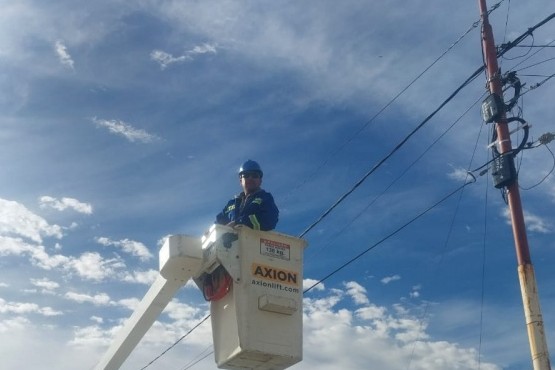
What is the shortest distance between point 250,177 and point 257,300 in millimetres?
1717

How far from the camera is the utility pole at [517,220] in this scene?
9.41 metres

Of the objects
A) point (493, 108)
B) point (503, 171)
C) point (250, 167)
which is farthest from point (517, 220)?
point (250, 167)

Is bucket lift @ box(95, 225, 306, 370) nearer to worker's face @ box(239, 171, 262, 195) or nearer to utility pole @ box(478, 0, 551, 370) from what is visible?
worker's face @ box(239, 171, 262, 195)

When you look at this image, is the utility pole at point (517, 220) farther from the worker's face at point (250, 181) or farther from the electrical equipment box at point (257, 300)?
the worker's face at point (250, 181)

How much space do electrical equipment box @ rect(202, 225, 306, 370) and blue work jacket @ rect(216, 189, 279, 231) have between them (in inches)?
6.8

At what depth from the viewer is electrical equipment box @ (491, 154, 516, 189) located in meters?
10.7

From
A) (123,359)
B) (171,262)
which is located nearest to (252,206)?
(171,262)

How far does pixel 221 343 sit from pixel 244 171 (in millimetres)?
2015

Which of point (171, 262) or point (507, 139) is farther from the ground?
point (507, 139)

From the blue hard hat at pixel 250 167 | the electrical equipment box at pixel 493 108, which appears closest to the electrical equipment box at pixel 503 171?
the electrical equipment box at pixel 493 108

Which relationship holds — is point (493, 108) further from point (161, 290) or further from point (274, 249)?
point (161, 290)

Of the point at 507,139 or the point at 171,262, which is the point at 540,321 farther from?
the point at 171,262

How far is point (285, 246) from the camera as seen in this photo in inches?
270

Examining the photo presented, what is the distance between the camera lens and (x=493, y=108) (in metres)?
11.2
